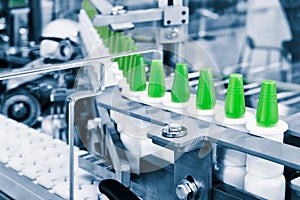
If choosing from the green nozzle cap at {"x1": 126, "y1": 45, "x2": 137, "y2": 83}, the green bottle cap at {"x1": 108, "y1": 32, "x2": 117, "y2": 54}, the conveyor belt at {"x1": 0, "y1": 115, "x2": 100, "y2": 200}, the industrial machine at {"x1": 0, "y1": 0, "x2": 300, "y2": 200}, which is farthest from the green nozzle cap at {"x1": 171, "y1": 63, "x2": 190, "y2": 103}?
the green bottle cap at {"x1": 108, "y1": 32, "x2": 117, "y2": 54}

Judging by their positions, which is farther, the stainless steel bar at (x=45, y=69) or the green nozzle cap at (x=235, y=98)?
the stainless steel bar at (x=45, y=69)

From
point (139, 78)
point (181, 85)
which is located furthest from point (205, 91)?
point (139, 78)

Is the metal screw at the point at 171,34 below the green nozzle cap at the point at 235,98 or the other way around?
the other way around

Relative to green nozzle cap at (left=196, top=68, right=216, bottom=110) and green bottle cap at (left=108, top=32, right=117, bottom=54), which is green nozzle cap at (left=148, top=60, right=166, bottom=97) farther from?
green bottle cap at (left=108, top=32, right=117, bottom=54)

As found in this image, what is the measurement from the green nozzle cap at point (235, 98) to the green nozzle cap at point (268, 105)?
42mm

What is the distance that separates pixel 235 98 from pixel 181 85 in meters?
0.11

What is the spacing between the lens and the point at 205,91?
75cm

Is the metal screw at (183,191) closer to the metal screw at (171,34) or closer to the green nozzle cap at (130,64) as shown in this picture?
the green nozzle cap at (130,64)

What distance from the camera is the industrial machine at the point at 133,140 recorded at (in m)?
0.69

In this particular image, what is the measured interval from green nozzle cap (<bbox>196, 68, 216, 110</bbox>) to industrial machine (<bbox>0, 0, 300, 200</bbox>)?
0.02 metres

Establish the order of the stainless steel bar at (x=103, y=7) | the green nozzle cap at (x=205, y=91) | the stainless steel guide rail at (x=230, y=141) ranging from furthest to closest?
the stainless steel bar at (x=103, y=7) → the green nozzle cap at (x=205, y=91) → the stainless steel guide rail at (x=230, y=141)

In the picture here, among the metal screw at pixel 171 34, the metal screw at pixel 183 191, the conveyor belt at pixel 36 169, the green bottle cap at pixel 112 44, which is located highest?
the metal screw at pixel 171 34

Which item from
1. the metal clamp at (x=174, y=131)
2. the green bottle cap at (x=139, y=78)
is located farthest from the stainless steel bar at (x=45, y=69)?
the metal clamp at (x=174, y=131)

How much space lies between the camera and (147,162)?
0.81 meters
